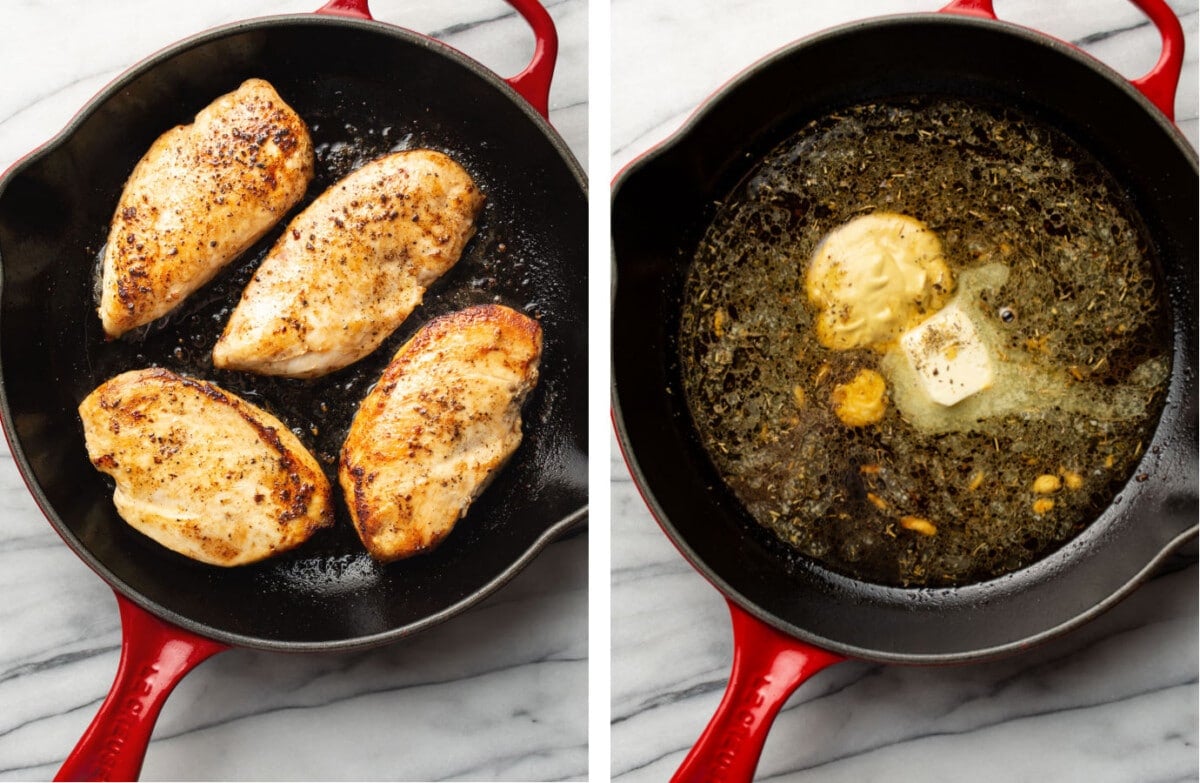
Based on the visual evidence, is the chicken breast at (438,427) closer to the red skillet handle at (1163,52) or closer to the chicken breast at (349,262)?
the chicken breast at (349,262)

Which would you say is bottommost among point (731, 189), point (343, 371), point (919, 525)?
point (919, 525)

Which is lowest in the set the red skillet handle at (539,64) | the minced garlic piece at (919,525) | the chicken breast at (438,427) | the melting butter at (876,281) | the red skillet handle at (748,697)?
the red skillet handle at (748,697)

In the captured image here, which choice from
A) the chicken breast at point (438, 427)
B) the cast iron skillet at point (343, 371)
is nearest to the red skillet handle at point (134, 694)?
the cast iron skillet at point (343, 371)

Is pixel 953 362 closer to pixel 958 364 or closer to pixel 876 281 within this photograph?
pixel 958 364

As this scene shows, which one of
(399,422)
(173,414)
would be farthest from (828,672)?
(173,414)

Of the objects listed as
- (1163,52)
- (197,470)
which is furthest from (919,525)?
(197,470)

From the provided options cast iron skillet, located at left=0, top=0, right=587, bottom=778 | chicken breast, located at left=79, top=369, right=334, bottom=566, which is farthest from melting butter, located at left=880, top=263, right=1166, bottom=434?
chicken breast, located at left=79, top=369, right=334, bottom=566

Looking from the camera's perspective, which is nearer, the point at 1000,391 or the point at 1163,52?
the point at 1163,52
